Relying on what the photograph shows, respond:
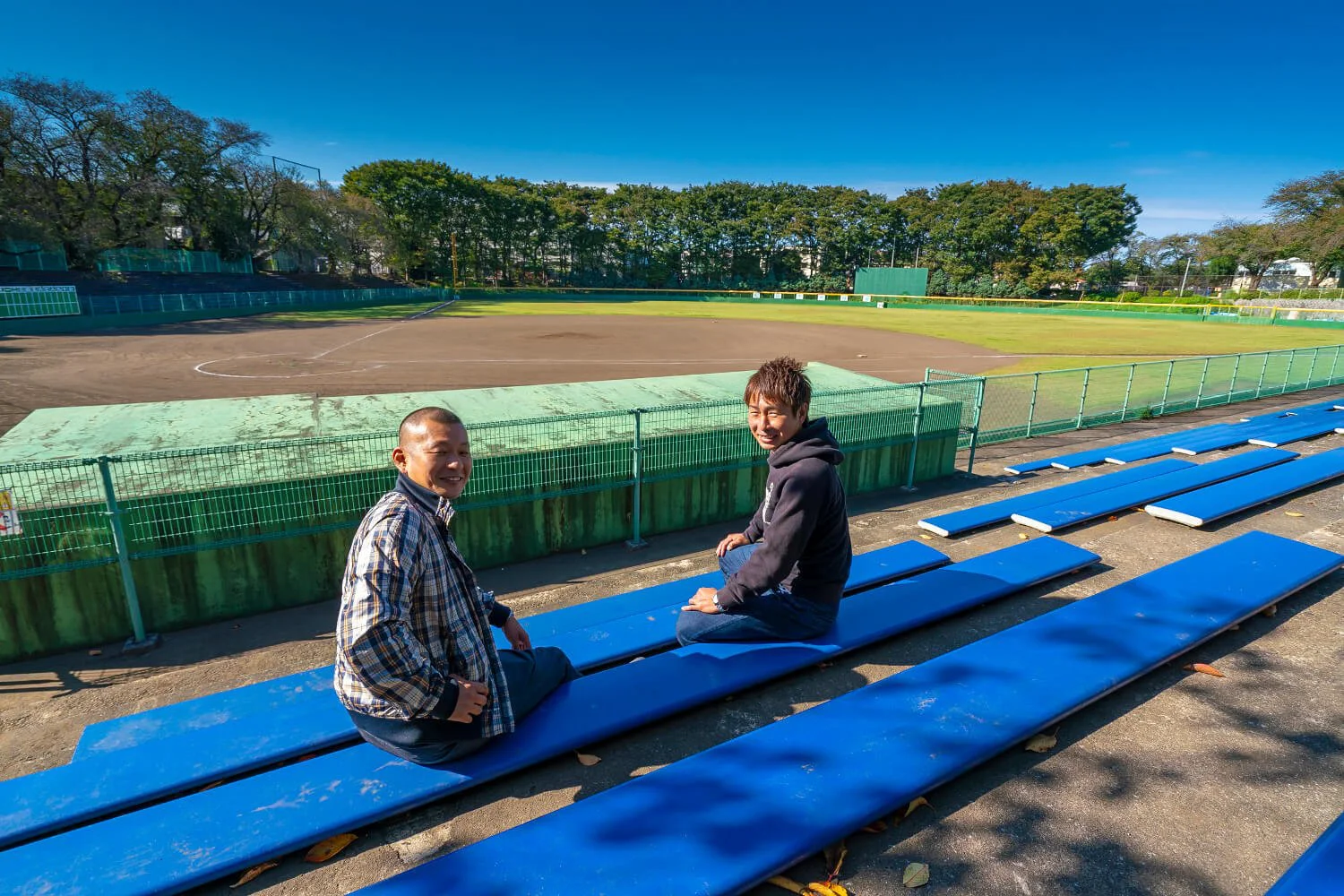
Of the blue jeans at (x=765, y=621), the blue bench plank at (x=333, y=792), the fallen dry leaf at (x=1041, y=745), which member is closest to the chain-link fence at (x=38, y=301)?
the blue bench plank at (x=333, y=792)

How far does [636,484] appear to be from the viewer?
710cm

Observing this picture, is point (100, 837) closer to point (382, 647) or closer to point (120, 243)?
point (382, 647)

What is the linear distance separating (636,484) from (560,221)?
277 ft

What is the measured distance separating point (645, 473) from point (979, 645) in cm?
425

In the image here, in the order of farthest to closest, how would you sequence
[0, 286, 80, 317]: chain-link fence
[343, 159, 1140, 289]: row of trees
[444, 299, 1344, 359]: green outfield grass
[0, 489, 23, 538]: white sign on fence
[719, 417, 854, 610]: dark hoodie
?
[343, 159, 1140, 289]: row of trees → [0, 286, 80, 317]: chain-link fence → [444, 299, 1344, 359]: green outfield grass → [0, 489, 23, 538]: white sign on fence → [719, 417, 854, 610]: dark hoodie

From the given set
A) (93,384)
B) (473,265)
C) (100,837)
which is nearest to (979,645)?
(100,837)

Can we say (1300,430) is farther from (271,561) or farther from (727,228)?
(727,228)

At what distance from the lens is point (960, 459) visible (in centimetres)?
1114

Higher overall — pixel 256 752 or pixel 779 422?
pixel 779 422

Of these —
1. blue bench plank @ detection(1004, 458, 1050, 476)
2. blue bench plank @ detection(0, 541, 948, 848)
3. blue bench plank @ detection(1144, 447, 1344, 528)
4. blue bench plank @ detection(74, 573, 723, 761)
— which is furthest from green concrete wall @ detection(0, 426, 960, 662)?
blue bench plank @ detection(1004, 458, 1050, 476)

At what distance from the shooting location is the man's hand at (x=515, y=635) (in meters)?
3.22

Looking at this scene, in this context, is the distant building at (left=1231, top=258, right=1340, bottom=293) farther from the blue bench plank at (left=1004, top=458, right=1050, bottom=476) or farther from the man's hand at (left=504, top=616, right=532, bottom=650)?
the man's hand at (left=504, top=616, right=532, bottom=650)

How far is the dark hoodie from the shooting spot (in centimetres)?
320

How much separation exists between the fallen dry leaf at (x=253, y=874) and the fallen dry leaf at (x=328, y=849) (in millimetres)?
130
